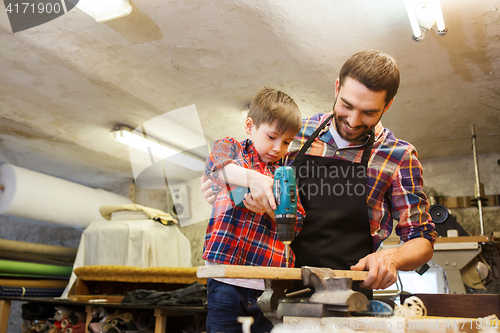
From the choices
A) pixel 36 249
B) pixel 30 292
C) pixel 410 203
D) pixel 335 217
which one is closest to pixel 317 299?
pixel 335 217

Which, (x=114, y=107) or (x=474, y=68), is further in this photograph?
(x=114, y=107)

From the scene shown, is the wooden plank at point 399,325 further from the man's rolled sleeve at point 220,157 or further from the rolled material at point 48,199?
the rolled material at point 48,199

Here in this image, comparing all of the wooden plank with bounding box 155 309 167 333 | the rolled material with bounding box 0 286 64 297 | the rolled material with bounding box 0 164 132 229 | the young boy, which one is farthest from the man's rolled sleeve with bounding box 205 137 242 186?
the rolled material with bounding box 0 164 132 229

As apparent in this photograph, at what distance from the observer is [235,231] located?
122 cm

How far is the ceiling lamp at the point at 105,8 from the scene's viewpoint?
2549 millimetres

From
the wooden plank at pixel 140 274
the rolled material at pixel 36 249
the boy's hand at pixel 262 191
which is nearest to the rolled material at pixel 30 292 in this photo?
the rolled material at pixel 36 249

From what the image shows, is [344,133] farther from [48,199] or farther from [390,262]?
[48,199]

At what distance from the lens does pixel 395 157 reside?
4.67 ft

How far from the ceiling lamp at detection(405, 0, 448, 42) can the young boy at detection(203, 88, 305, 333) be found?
163cm

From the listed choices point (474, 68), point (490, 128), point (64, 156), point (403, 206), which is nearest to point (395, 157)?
point (403, 206)

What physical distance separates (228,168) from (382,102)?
1.99 feet

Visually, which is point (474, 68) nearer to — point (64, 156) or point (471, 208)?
point (471, 208)

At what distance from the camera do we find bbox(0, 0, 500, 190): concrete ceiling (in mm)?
2730

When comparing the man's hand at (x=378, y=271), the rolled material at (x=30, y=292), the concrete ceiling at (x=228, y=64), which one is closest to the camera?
the man's hand at (x=378, y=271)
